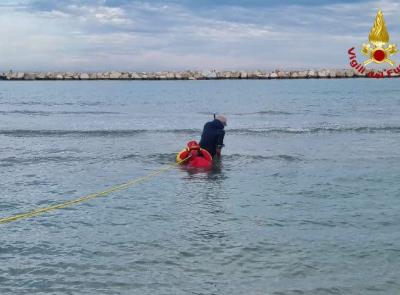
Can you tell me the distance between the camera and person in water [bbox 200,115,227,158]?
19453 millimetres

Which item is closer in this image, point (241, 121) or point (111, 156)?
point (111, 156)

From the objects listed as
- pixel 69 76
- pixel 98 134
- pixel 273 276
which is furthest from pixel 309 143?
pixel 69 76

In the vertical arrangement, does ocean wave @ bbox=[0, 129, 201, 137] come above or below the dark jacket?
below

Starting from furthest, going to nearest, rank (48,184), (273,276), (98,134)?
(98,134)
(48,184)
(273,276)

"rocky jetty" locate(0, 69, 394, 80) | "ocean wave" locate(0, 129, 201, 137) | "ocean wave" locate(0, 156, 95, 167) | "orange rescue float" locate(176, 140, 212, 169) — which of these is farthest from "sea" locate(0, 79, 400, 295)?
"rocky jetty" locate(0, 69, 394, 80)

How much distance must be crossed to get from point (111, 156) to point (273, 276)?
1453 cm

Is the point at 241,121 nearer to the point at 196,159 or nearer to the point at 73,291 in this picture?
the point at 196,159

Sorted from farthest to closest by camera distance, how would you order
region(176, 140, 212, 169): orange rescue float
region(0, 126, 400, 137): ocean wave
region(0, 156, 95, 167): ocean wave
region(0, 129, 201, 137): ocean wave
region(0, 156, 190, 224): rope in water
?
region(0, 126, 400, 137): ocean wave → region(0, 129, 201, 137): ocean wave → region(0, 156, 95, 167): ocean wave → region(176, 140, 212, 169): orange rescue float → region(0, 156, 190, 224): rope in water

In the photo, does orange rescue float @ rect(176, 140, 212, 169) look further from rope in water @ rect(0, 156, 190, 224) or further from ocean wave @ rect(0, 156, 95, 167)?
ocean wave @ rect(0, 156, 95, 167)

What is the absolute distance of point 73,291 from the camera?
864 centimetres

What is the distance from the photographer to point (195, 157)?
Answer: 19438 mm

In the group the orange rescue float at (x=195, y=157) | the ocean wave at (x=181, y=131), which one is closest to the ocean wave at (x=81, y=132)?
the ocean wave at (x=181, y=131)

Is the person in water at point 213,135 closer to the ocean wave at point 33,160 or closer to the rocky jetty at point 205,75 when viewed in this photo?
the ocean wave at point 33,160

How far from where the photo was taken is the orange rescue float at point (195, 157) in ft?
63.0
